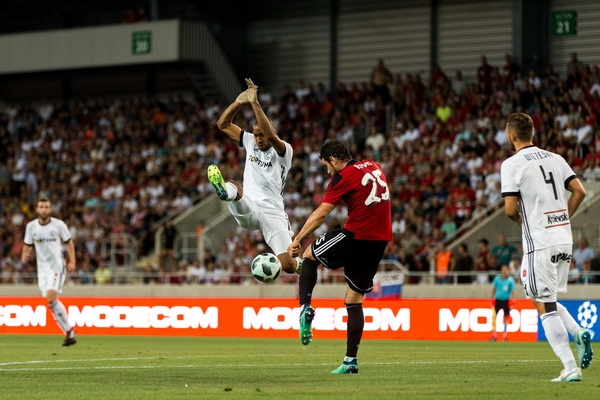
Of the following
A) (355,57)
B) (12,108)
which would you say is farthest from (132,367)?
(12,108)

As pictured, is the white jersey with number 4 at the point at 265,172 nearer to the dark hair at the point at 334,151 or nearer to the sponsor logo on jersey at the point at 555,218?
the dark hair at the point at 334,151

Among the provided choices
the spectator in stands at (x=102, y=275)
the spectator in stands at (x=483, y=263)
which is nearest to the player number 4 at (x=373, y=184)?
the spectator in stands at (x=483, y=263)

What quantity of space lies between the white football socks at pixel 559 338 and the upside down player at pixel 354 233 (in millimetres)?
2153

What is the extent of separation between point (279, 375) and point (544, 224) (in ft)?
11.0

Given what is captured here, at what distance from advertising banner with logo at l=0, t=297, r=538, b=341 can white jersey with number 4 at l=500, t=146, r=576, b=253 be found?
13752mm

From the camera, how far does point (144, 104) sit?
142ft

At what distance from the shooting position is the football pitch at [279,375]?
33.4ft

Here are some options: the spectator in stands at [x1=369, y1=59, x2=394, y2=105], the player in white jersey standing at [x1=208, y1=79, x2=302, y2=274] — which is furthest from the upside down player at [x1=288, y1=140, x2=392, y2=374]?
the spectator in stands at [x1=369, y1=59, x2=394, y2=105]

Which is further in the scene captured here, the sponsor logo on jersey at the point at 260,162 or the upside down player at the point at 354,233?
the sponsor logo on jersey at the point at 260,162

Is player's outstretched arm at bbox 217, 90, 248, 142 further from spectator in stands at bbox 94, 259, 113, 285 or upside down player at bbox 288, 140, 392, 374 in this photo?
spectator in stands at bbox 94, 259, 113, 285

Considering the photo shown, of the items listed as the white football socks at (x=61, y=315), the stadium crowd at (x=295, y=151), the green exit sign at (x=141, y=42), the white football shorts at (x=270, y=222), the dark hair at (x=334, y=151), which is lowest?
the white football socks at (x=61, y=315)

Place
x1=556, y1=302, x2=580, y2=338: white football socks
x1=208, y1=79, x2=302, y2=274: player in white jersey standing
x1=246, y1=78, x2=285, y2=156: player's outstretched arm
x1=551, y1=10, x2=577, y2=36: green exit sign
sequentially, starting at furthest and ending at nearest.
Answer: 1. x1=551, y1=10, x2=577, y2=36: green exit sign
2. x1=208, y1=79, x2=302, y2=274: player in white jersey standing
3. x1=246, y1=78, x2=285, y2=156: player's outstretched arm
4. x1=556, y1=302, x2=580, y2=338: white football socks

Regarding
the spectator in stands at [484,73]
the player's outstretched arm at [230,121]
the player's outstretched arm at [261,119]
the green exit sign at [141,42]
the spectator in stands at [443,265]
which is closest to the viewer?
the player's outstretched arm at [261,119]

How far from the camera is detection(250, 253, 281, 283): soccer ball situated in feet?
46.9
